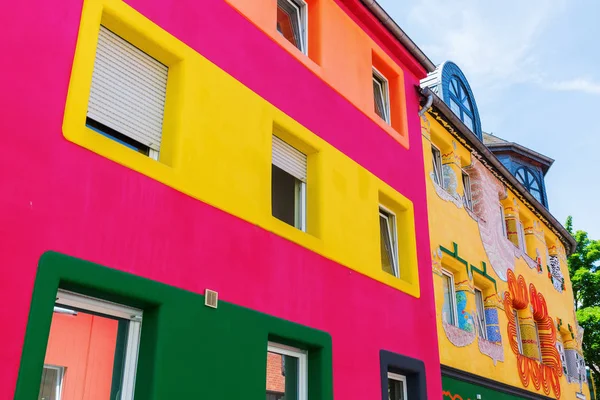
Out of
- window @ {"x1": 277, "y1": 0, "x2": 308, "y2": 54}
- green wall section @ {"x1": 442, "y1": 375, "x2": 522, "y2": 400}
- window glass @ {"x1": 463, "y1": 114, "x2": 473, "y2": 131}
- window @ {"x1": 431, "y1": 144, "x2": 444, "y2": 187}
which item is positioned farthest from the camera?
window glass @ {"x1": 463, "y1": 114, "x2": 473, "y2": 131}

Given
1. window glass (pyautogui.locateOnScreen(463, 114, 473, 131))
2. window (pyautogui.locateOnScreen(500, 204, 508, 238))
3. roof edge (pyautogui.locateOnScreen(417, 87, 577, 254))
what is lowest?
window (pyautogui.locateOnScreen(500, 204, 508, 238))

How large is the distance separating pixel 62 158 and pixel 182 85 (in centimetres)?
185

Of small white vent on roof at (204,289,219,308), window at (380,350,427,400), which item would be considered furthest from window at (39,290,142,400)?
window at (380,350,427,400)

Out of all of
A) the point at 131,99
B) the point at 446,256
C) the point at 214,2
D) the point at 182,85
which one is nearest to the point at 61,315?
the point at 131,99

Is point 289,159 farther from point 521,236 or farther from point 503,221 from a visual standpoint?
point 521,236

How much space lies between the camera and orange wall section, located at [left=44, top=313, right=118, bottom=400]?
5.57 metres

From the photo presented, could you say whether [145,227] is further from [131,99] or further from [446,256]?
[446,256]

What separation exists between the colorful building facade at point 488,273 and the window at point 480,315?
2 cm

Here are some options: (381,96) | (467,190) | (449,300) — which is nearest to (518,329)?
(467,190)

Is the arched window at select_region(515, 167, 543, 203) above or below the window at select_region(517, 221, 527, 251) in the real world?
above

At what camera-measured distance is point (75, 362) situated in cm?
569

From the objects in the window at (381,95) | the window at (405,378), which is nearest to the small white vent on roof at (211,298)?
the window at (405,378)

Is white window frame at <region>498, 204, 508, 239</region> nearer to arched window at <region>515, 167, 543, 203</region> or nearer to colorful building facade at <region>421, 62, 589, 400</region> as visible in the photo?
colorful building facade at <region>421, 62, 589, 400</region>

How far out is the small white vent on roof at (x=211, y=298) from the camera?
6102 mm
